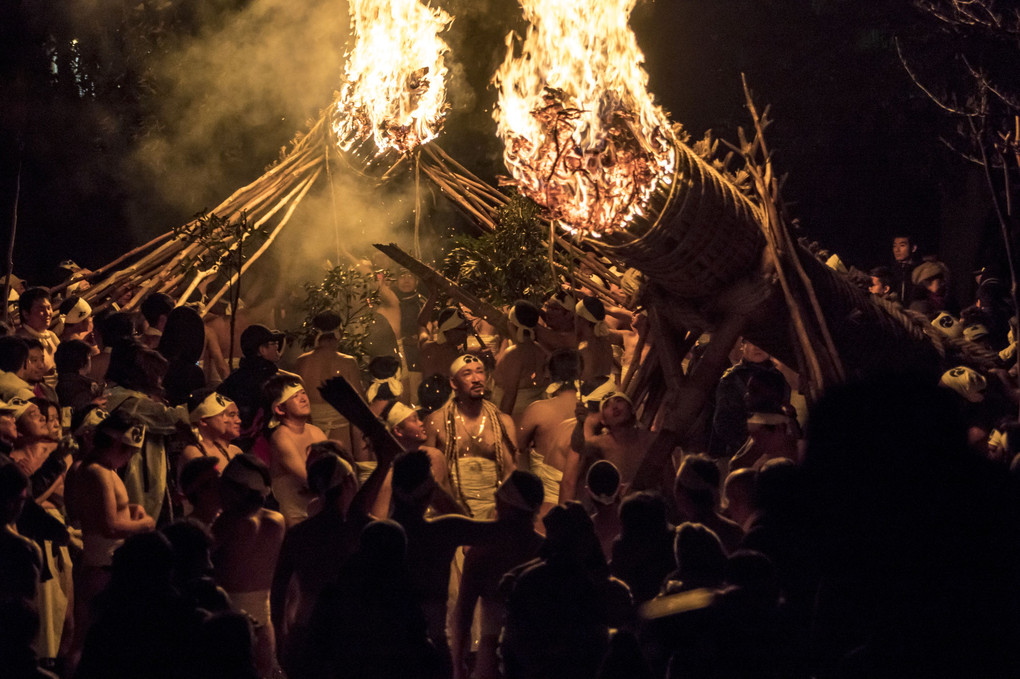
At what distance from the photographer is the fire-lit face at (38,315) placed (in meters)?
9.14

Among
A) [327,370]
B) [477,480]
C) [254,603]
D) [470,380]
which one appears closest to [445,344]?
[327,370]

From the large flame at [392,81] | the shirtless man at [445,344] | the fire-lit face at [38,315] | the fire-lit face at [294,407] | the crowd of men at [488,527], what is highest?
the large flame at [392,81]

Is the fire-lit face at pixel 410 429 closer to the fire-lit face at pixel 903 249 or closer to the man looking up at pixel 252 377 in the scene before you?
the man looking up at pixel 252 377

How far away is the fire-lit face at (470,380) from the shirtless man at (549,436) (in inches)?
21.1

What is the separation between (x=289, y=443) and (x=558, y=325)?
3433 mm

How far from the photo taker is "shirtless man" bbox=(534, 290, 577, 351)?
9.78m

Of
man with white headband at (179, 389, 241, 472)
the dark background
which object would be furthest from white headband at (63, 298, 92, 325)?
the dark background

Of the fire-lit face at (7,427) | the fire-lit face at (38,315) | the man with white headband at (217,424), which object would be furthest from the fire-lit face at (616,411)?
the fire-lit face at (38,315)

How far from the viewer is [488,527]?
5211mm

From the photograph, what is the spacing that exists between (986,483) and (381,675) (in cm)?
218

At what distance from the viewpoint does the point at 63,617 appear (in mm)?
6176

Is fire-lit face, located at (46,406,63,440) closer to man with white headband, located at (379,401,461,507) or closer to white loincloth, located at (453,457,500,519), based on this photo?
man with white headband, located at (379,401,461,507)

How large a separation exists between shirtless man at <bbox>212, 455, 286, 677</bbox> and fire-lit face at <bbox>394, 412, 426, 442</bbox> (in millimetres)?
1552

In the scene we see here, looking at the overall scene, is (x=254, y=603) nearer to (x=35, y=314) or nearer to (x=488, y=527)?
(x=488, y=527)
